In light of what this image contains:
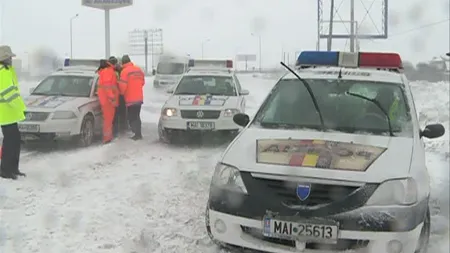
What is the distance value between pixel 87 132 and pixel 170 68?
19.8 metres

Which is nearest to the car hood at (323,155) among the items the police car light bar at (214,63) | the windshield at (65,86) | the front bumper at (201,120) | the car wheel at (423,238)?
the car wheel at (423,238)

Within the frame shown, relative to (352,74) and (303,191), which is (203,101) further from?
(303,191)

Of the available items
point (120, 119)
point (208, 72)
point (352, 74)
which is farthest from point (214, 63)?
point (352, 74)

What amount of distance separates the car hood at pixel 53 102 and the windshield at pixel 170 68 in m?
19.2

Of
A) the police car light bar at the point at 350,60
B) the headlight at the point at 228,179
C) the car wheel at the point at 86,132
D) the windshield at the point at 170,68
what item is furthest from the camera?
the windshield at the point at 170,68

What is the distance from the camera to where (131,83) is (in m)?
10.2

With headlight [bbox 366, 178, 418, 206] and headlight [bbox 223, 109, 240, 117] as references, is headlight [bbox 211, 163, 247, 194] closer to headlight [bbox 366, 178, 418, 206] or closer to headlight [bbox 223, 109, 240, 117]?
headlight [bbox 366, 178, 418, 206]

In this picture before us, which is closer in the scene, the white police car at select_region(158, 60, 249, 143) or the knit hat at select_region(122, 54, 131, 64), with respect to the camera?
the white police car at select_region(158, 60, 249, 143)

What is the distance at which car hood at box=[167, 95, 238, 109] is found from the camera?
979cm

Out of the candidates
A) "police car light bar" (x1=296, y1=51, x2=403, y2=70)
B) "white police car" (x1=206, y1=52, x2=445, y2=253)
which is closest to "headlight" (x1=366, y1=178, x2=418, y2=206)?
"white police car" (x1=206, y1=52, x2=445, y2=253)

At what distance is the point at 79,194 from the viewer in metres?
6.16

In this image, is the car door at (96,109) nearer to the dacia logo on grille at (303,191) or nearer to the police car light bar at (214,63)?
the police car light bar at (214,63)

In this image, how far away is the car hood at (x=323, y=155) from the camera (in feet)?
12.2

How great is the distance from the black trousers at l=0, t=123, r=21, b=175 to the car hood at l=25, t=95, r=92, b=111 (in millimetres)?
2406
